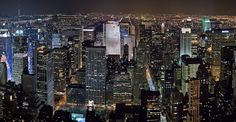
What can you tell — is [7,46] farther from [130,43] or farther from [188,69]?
[188,69]

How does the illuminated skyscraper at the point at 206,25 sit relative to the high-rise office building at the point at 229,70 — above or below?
above

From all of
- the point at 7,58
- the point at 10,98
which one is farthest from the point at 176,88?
the point at 7,58

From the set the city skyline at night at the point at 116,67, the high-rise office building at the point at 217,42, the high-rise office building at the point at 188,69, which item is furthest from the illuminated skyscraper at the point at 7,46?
the high-rise office building at the point at 217,42

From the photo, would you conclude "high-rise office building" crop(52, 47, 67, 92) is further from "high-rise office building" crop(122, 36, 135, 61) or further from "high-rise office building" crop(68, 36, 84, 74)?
"high-rise office building" crop(122, 36, 135, 61)

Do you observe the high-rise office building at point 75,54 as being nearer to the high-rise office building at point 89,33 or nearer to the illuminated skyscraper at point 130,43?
the high-rise office building at point 89,33

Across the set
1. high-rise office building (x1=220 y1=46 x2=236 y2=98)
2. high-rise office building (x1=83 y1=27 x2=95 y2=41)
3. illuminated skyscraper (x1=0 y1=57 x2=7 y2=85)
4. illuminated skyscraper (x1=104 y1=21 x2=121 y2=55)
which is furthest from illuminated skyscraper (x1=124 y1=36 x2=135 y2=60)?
illuminated skyscraper (x1=0 y1=57 x2=7 y2=85)

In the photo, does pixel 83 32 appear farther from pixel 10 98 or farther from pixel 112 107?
pixel 10 98
